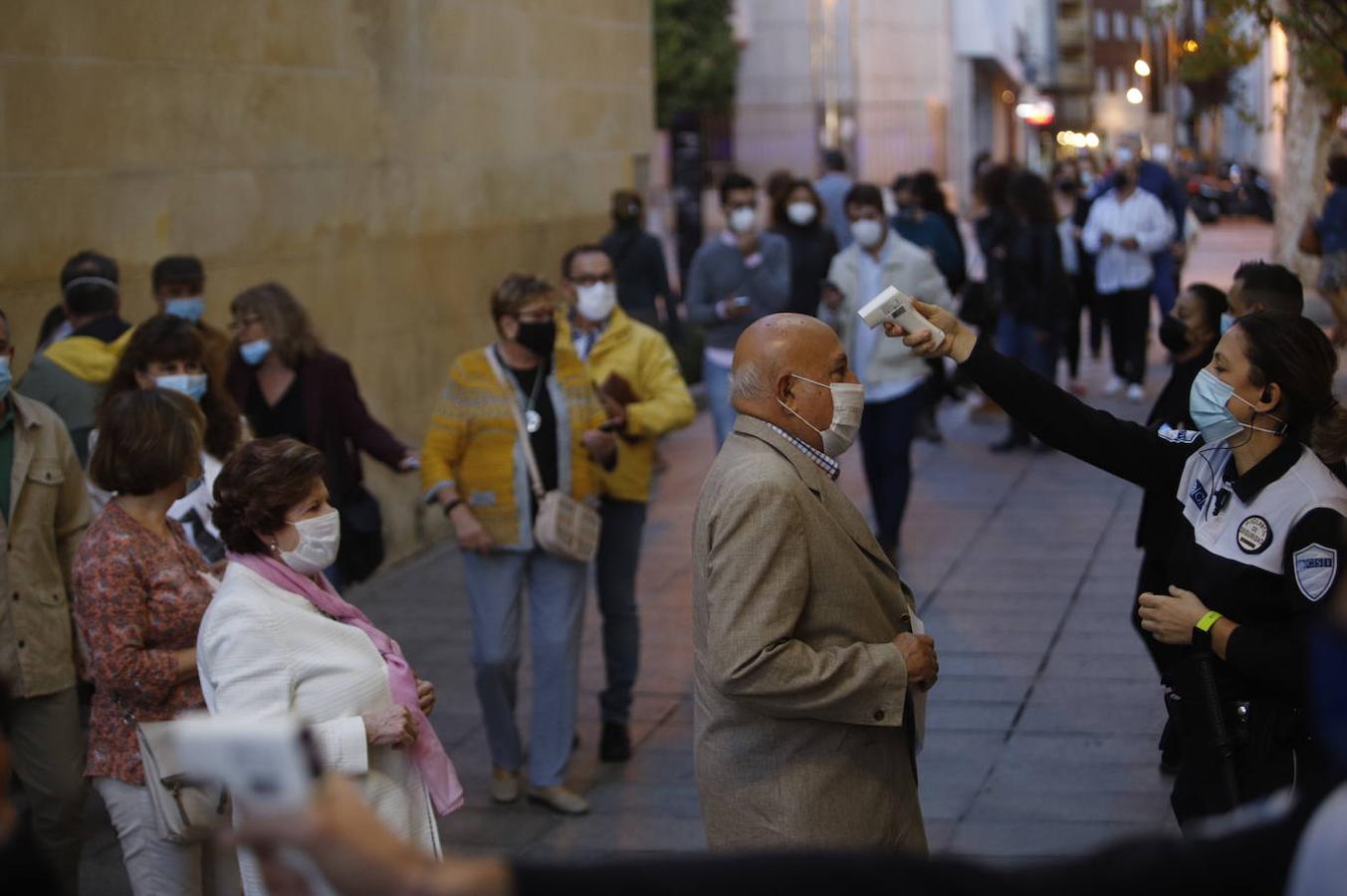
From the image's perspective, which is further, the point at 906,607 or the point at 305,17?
the point at 305,17

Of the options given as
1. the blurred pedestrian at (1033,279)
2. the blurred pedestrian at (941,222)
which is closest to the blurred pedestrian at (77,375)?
the blurred pedestrian at (1033,279)

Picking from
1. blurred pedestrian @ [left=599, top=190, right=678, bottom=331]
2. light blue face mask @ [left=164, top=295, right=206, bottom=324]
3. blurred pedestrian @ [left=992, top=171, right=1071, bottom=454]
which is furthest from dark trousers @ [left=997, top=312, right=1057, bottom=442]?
light blue face mask @ [left=164, top=295, right=206, bottom=324]

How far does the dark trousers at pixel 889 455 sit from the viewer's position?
31.6 ft

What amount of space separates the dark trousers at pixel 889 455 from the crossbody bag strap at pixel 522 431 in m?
3.41

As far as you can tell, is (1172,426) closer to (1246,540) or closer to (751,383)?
(1246,540)

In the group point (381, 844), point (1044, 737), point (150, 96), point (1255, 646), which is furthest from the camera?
point (150, 96)

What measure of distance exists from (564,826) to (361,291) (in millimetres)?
4637

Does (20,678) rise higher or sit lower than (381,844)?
lower

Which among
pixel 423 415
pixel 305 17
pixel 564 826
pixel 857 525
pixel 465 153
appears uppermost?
pixel 305 17

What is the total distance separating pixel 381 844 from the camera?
6.37 ft

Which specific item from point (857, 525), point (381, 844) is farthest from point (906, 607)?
point (381, 844)

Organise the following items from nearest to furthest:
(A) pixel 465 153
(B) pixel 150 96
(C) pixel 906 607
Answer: (C) pixel 906 607, (B) pixel 150 96, (A) pixel 465 153

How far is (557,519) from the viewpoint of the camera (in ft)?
21.0

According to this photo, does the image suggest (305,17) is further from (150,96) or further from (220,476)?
(220,476)
